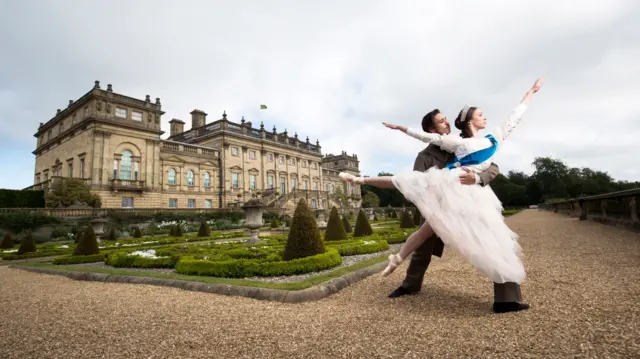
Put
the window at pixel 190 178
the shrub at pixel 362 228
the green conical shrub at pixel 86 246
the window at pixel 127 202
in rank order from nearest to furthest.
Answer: the green conical shrub at pixel 86 246 < the shrub at pixel 362 228 < the window at pixel 127 202 < the window at pixel 190 178

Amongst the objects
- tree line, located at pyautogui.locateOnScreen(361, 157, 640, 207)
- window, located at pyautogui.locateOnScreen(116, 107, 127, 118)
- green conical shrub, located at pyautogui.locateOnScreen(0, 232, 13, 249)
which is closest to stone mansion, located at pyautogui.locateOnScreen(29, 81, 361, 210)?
window, located at pyautogui.locateOnScreen(116, 107, 127, 118)

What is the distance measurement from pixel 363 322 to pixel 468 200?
1.46 meters

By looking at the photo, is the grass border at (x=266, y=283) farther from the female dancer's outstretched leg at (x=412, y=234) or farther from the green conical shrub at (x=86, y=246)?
the green conical shrub at (x=86, y=246)

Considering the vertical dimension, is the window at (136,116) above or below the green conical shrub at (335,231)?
above

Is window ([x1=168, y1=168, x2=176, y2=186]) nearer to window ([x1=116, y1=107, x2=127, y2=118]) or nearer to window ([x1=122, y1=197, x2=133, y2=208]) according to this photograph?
window ([x1=122, y1=197, x2=133, y2=208])

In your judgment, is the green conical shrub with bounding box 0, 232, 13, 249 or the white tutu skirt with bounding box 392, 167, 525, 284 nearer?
the white tutu skirt with bounding box 392, 167, 525, 284

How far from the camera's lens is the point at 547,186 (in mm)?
66625

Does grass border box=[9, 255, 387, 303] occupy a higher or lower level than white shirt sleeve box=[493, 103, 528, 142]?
lower

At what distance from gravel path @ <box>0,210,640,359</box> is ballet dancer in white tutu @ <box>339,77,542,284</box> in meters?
0.54

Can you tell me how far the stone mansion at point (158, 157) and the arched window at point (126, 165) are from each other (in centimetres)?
1

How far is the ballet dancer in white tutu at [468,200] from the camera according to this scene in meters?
2.87

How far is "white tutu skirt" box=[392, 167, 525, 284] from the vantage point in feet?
9.35

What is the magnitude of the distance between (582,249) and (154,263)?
9027 millimetres

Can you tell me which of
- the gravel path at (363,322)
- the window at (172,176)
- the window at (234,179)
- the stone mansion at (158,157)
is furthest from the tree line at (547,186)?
the gravel path at (363,322)
